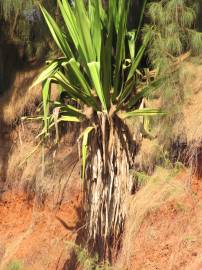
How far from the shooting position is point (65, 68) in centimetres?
926

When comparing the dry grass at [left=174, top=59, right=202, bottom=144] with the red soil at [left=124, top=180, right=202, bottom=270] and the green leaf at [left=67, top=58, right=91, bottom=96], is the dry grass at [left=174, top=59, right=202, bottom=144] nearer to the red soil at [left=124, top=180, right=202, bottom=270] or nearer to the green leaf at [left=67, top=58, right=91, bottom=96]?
the red soil at [left=124, top=180, right=202, bottom=270]

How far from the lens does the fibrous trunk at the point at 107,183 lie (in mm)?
8773

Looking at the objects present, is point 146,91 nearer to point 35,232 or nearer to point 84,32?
point 84,32

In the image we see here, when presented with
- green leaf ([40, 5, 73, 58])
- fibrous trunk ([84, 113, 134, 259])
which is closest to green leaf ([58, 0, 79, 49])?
green leaf ([40, 5, 73, 58])

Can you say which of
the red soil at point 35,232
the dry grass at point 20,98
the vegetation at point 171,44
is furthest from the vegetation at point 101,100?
the dry grass at point 20,98

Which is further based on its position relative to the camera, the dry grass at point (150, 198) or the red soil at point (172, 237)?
the dry grass at point (150, 198)

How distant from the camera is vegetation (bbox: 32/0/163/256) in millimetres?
8836

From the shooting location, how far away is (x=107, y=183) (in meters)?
8.91

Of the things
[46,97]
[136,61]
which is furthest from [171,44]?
[46,97]

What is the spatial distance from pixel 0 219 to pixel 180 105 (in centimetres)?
440

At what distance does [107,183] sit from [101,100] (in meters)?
1.12

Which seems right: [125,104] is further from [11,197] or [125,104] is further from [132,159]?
[11,197]

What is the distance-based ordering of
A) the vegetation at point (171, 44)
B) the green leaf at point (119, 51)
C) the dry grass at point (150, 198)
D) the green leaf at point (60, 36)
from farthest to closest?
the green leaf at point (60, 36), the vegetation at point (171, 44), the green leaf at point (119, 51), the dry grass at point (150, 198)

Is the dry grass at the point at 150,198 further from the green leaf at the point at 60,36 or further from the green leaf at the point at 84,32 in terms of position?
the green leaf at the point at 60,36
